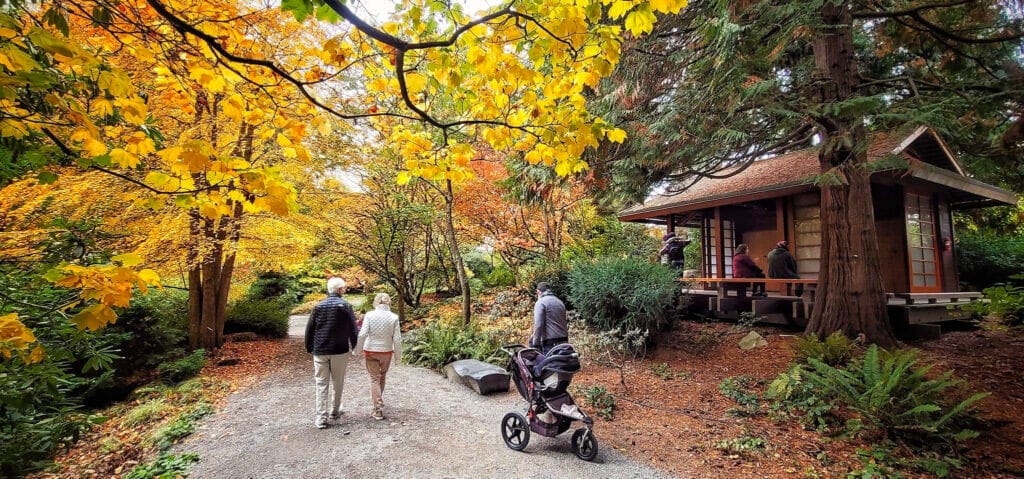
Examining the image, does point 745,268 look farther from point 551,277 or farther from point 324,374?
point 324,374

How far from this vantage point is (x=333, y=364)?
16.9ft

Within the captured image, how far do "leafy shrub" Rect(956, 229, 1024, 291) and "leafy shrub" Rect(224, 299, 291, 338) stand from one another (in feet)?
63.9

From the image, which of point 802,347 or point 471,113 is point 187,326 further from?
point 802,347

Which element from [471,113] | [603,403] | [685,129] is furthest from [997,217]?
[471,113]

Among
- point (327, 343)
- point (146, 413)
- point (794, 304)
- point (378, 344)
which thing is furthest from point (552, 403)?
point (794, 304)

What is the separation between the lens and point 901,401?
4348 mm

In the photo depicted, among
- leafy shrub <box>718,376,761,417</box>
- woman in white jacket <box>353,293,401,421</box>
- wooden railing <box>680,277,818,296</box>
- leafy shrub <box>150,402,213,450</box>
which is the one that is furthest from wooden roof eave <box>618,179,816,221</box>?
leafy shrub <box>150,402,213,450</box>

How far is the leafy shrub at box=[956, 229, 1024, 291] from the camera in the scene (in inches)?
464

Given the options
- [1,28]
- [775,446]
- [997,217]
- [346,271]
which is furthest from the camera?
[346,271]

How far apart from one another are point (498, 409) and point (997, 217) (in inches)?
594

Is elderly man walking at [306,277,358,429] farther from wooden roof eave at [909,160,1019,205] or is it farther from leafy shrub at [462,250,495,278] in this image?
leafy shrub at [462,250,495,278]

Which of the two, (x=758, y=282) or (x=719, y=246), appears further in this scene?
(x=719, y=246)

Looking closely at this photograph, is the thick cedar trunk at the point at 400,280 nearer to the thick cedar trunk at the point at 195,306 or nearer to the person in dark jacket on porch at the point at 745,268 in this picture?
the thick cedar trunk at the point at 195,306

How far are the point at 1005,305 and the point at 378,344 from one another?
397 inches
